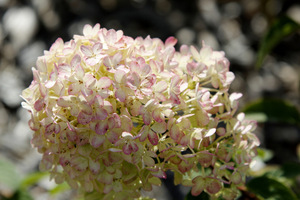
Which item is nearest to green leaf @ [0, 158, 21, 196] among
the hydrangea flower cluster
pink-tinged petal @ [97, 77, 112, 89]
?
the hydrangea flower cluster

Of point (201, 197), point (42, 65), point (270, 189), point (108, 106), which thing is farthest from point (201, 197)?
point (42, 65)

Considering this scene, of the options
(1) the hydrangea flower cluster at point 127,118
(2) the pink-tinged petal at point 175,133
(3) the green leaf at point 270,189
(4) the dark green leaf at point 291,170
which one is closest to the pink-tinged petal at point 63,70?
(1) the hydrangea flower cluster at point 127,118

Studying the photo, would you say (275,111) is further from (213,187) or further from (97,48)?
(97,48)

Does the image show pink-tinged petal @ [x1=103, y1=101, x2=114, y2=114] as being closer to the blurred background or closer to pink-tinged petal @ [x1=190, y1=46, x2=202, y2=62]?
pink-tinged petal @ [x1=190, y1=46, x2=202, y2=62]

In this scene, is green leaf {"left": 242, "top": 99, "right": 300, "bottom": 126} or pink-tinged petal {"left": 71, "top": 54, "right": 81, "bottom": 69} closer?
pink-tinged petal {"left": 71, "top": 54, "right": 81, "bottom": 69}

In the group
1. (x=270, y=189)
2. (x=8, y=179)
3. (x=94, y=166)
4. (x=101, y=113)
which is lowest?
(x=8, y=179)

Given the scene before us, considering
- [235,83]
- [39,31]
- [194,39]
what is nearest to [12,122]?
[39,31]
